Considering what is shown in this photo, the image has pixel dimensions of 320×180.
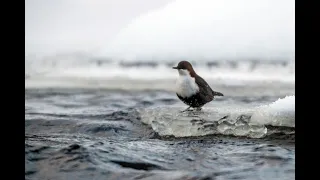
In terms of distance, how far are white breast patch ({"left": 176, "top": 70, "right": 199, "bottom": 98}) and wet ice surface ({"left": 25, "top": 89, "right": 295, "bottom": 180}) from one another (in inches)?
1.8

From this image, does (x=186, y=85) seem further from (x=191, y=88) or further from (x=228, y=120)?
(x=228, y=120)

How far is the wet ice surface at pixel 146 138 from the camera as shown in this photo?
6.27ft

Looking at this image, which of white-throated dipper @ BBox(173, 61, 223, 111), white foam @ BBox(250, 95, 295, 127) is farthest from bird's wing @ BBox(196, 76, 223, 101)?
white foam @ BBox(250, 95, 295, 127)

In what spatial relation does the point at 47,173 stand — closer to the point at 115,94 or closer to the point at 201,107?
the point at 115,94

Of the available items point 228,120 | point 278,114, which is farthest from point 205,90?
point 278,114

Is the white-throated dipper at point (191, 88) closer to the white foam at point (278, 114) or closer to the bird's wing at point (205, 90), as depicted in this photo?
the bird's wing at point (205, 90)

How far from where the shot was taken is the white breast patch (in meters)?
2.17

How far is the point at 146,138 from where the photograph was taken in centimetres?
207

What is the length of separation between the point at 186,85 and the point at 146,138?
0.31 meters

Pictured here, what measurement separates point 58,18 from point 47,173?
68cm

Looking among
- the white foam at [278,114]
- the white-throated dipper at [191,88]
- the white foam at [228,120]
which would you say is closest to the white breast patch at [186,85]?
the white-throated dipper at [191,88]
